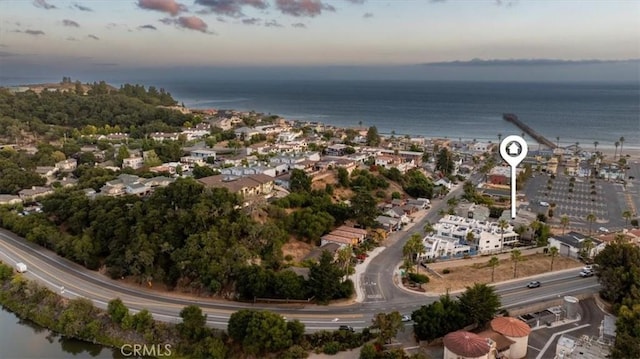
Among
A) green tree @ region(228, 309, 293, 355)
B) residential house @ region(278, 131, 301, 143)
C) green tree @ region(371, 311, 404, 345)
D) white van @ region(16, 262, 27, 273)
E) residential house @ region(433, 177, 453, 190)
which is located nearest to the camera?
green tree @ region(371, 311, 404, 345)

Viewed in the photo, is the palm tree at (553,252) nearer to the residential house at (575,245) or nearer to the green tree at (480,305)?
the residential house at (575,245)

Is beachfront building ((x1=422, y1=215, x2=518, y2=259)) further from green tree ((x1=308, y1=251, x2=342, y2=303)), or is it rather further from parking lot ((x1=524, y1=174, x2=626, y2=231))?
parking lot ((x1=524, y1=174, x2=626, y2=231))

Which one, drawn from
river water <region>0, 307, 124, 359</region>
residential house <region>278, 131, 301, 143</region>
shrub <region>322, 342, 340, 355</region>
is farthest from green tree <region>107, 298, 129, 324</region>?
residential house <region>278, 131, 301, 143</region>

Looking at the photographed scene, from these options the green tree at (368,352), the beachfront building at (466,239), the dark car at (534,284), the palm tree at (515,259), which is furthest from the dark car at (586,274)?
the green tree at (368,352)

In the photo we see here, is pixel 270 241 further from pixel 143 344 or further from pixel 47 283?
pixel 47 283

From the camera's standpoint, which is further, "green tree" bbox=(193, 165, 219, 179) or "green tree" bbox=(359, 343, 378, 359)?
"green tree" bbox=(193, 165, 219, 179)
